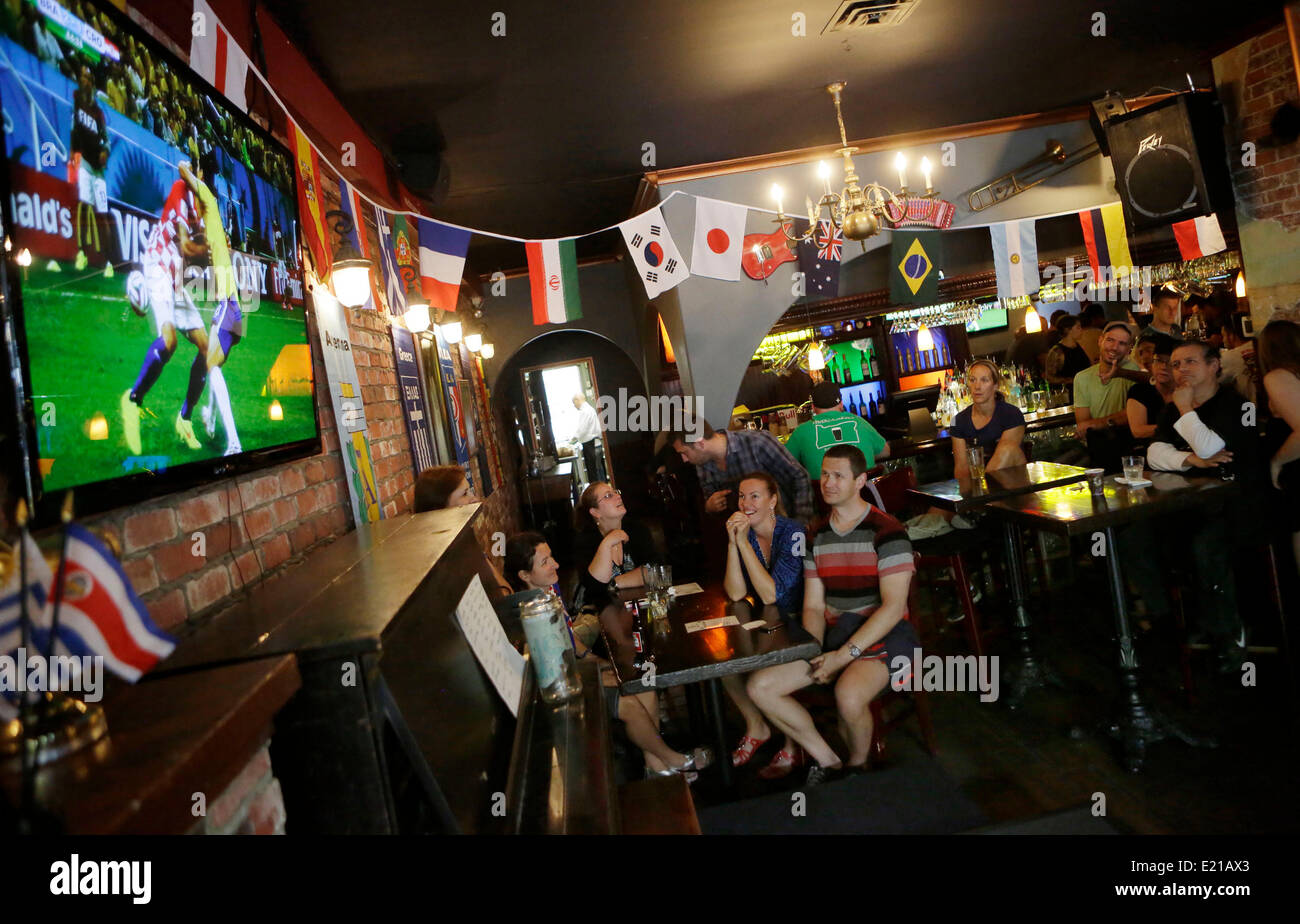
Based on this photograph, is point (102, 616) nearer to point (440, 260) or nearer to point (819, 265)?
point (440, 260)

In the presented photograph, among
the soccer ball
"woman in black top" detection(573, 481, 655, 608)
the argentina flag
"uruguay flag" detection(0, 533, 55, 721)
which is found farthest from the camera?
the argentina flag

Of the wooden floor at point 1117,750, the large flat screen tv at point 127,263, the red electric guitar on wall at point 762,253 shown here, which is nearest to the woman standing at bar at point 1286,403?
the wooden floor at point 1117,750

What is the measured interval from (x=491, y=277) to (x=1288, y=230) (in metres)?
7.59

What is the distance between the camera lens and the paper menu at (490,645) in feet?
5.74

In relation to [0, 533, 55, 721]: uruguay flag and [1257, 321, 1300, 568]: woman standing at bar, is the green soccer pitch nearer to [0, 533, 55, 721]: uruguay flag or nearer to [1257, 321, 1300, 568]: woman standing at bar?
[0, 533, 55, 721]: uruguay flag

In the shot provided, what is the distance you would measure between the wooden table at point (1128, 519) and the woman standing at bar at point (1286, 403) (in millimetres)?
196

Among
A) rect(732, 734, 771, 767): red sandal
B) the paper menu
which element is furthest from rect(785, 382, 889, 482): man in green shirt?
the paper menu

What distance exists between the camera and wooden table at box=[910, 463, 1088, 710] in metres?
4.05

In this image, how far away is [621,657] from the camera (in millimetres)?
3064

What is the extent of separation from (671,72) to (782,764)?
148 inches

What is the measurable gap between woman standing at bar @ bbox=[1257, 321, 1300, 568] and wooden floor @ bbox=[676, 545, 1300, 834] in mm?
765

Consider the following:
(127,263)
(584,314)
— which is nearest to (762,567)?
(127,263)

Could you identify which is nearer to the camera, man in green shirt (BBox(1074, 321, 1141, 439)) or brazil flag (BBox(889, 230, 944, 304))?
man in green shirt (BBox(1074, 321, 1141, 439))
